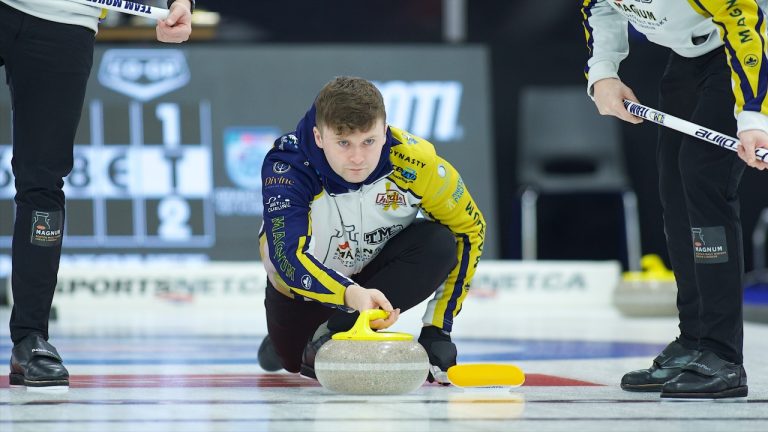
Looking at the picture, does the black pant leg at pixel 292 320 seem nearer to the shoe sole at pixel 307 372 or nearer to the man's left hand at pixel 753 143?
the shoe sole at pixel 307 372

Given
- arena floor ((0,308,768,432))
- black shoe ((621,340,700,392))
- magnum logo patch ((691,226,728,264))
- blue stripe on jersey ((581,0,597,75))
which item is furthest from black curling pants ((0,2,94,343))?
magnum logo patch ((691,226,728,264))

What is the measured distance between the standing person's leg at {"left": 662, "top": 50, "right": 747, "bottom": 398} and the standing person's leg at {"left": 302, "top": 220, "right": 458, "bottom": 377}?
1.95 feet

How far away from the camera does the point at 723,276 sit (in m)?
2.65

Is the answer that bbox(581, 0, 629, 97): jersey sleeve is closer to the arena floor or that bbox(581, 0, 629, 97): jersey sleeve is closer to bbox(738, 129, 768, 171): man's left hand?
bbox(738, 129, 768, 171): man's left hand

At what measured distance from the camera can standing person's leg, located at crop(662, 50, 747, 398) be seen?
2.63 metres

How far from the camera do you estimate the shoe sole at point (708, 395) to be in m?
2.56

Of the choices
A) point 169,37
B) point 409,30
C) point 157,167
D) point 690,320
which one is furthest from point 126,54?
point 690,320

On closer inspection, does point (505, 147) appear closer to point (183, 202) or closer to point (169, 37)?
point (183, 202)

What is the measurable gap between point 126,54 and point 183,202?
89 centimetres

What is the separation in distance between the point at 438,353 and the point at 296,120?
407 cm

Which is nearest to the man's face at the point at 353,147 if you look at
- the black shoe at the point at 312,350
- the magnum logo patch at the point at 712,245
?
the black shoe at the point at 312,350

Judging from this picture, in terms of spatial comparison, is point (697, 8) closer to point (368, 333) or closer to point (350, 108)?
point (350, 108)

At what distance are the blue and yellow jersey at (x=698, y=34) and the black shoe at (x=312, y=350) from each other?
34.8 inches

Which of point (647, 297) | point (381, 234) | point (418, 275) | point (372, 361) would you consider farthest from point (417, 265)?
point (647, 297)
